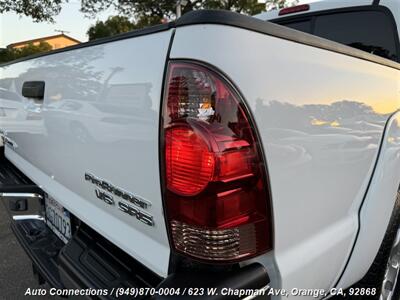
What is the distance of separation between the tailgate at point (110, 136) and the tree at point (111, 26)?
84.6 feet

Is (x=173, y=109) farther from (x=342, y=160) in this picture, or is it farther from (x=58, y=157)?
(x=58, y=157)

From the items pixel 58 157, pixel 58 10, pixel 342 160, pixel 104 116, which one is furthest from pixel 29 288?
pixel 58 10

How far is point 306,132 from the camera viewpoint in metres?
1.35

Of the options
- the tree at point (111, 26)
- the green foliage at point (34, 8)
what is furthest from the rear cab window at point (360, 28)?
the tree at point (111, 26)

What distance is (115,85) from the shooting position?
4.80 ft

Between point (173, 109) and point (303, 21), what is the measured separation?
7.97ft

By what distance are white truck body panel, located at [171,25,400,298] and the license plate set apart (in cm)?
123

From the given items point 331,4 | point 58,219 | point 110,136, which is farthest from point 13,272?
point 331,4

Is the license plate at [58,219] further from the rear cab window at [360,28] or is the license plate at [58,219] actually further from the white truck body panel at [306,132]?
the rear cab window at [360,28]

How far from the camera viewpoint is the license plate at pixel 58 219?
2066 mm

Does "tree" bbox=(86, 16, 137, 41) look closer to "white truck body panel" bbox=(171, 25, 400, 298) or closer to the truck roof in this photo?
the truck roof

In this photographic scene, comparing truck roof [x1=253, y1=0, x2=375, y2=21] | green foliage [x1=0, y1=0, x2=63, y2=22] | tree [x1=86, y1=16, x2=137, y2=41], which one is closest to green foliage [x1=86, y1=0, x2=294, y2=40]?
tree [x1=86, y1=16, x2=137, y2=41]

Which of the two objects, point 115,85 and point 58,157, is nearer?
point 115,85

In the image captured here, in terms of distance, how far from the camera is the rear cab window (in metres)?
2.71
